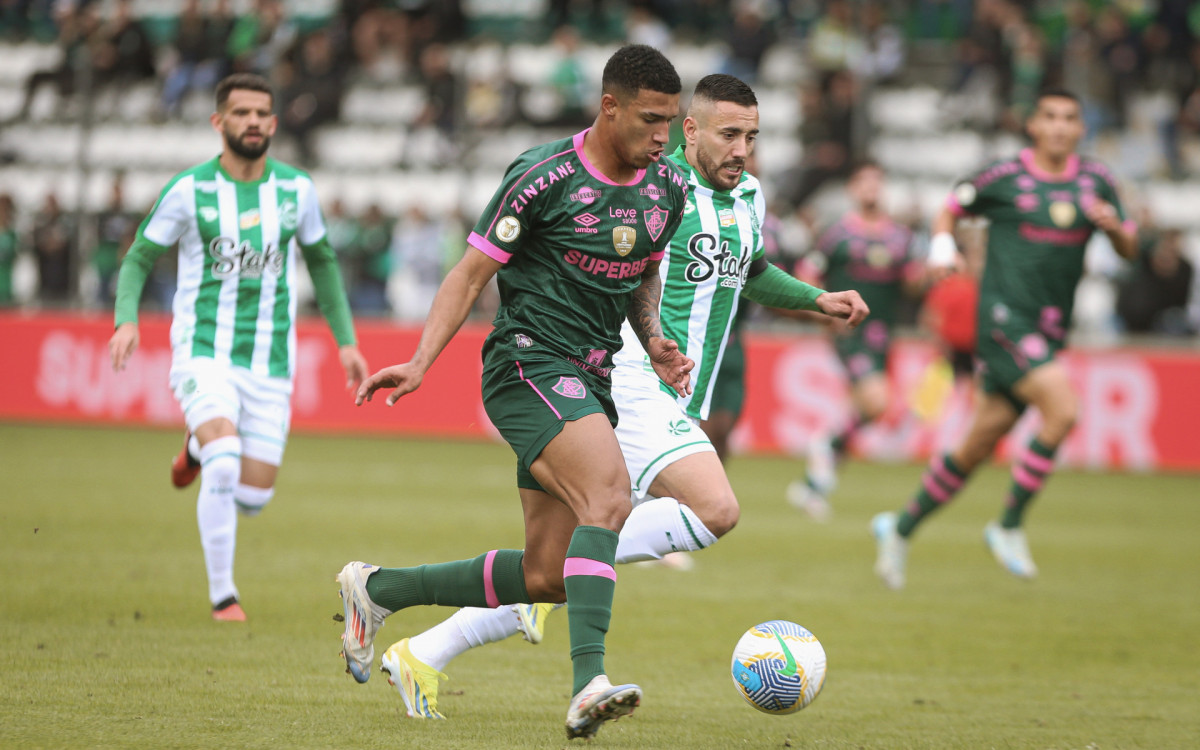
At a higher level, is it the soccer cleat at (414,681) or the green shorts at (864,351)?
the soccer cleat at (414,681)

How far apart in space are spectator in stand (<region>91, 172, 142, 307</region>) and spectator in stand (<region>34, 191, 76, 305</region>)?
453 millimetres

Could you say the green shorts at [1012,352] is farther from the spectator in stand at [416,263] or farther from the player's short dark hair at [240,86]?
the spectator in stand at [416,263]

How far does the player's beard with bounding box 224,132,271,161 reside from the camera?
24.6 feet

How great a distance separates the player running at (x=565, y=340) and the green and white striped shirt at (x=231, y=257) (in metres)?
2.43

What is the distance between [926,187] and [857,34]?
264 cm

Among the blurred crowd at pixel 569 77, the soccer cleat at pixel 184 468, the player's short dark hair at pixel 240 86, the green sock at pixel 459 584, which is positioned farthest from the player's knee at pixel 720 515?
the blurred crowd at pixel 569 77

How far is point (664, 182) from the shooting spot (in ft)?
17.8

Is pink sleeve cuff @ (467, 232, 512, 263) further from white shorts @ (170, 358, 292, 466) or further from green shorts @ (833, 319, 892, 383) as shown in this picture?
green shorts @ (833, 319, 892, 383)

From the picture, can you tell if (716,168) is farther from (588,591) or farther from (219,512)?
(219,512)

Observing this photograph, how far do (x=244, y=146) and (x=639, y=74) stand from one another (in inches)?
124

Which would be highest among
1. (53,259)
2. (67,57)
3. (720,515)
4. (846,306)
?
(67,57)

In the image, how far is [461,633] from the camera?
217 inches

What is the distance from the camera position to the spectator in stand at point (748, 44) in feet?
69.6

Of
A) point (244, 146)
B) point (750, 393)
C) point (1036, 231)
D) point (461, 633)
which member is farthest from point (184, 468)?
point (750, 393)
